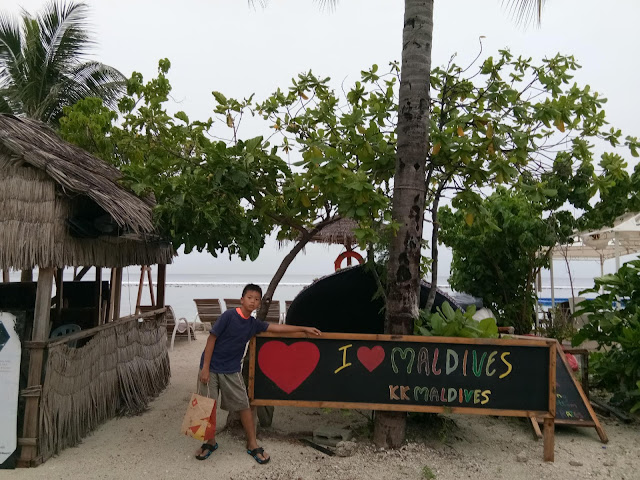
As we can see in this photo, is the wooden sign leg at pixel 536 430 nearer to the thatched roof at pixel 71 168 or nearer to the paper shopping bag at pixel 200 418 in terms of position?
the paper shopping bag at pixel 200 418

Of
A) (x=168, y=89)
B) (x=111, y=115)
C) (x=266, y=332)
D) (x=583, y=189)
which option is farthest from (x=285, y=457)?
(x=111, y=115)

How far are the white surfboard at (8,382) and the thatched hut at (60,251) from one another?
7cm

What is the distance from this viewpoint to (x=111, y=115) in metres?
10.3

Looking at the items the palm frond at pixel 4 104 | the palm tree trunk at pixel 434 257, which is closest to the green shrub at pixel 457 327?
the palm tree trunk at pixel 434 257

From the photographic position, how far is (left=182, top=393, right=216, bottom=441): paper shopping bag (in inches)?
177

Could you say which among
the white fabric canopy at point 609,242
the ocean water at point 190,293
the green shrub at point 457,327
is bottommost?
the ocean water at point 190,293

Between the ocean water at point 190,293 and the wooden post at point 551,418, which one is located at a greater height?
the wooden post at point 551,418

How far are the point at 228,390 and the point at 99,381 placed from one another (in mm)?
1729

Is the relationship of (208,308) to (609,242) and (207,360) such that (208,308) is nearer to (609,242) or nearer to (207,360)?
(207,360)

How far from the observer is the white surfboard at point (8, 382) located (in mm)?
4457

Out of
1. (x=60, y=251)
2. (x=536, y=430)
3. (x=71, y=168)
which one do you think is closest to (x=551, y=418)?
(x=536, y=430)

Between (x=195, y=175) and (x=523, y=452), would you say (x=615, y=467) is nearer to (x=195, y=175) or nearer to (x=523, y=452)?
(x=523, y=452)

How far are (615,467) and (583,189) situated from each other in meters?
4.06

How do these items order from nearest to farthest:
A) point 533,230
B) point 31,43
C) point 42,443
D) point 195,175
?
point 42,443, point 195,175, point 533,230, point 31,43
